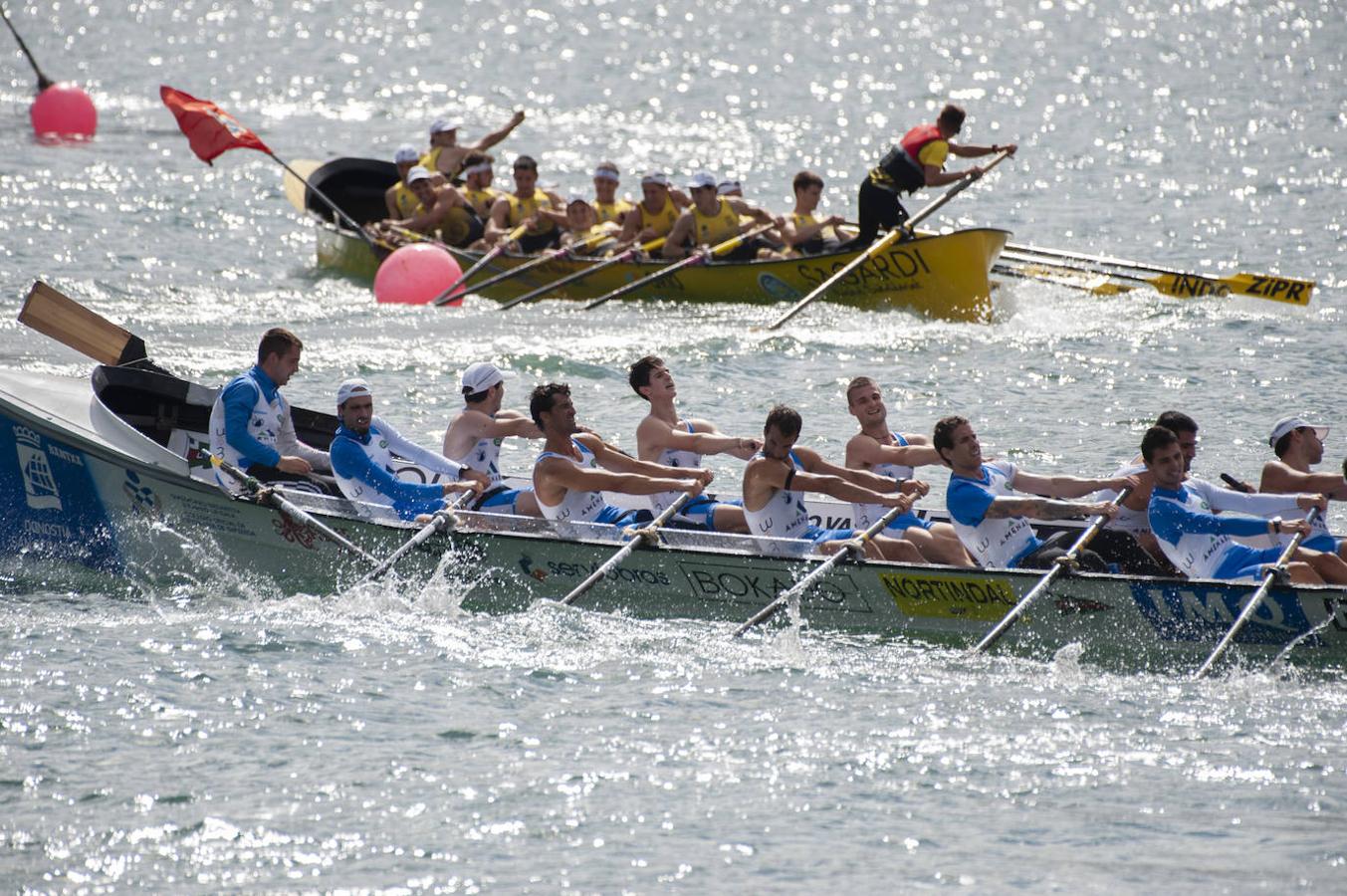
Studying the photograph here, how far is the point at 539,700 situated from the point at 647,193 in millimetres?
11658

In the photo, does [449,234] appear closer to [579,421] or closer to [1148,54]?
[579,421]

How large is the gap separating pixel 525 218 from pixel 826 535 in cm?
1142

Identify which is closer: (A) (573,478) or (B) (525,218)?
(A) (573,478)

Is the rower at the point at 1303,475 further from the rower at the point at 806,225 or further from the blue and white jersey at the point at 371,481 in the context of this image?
the rower at the point at 806,225

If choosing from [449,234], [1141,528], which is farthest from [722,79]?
[1141,528]

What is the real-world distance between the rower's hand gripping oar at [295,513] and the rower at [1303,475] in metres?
5.28

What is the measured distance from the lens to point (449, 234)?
21516mm

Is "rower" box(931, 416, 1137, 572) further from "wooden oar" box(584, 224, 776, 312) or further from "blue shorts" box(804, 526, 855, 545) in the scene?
"wooden oar" box(584, 224, 776, 312)

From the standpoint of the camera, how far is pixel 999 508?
33.1ft

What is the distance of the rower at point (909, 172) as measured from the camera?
60.2 feet

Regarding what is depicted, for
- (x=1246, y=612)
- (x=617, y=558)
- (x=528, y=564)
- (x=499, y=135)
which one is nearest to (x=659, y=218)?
(x=499, y=135)

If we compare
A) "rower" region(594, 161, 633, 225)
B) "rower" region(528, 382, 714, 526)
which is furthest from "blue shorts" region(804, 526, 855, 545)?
"rower" region(594, 161, 633, 225)

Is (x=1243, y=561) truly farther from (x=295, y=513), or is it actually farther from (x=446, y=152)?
(x=446, y=152)

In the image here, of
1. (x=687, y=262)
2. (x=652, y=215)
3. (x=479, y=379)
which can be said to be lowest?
(x=479, y=379)
